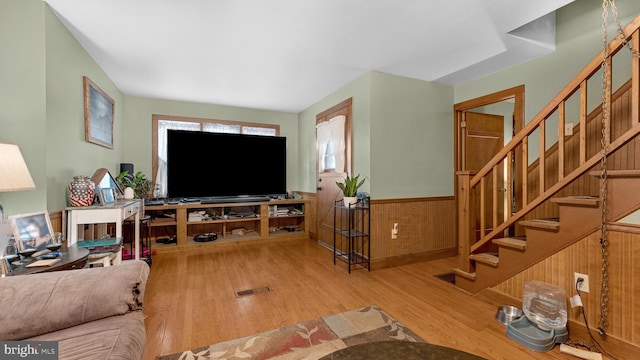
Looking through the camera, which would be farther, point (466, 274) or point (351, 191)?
point (351, 191)

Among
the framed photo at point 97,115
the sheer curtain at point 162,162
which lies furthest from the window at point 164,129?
the framed photo at point 97,115

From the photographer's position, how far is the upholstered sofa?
1007 mm

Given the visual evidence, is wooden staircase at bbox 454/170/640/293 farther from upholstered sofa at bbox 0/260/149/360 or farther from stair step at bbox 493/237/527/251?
upholstered sofa at bbox 0/260/149/360

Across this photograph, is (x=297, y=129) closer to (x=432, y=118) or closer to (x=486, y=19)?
(x=432, y=118)

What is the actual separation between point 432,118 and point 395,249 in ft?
6.09

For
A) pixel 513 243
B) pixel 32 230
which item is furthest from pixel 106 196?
pixel 513 243

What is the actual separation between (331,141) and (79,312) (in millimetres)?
3354

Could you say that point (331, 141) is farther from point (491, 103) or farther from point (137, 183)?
point (137, 183)

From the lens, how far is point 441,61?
9.66 feet

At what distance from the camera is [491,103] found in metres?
3.31

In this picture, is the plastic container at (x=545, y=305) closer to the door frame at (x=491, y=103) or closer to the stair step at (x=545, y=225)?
the stair step at (x=545, y=225)

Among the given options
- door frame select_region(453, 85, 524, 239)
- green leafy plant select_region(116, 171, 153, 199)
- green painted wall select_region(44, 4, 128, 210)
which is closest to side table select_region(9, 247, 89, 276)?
green painted wall select_region(44, 4, 128, 210)

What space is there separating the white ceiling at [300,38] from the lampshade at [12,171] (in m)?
1.24

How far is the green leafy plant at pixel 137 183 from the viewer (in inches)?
144
